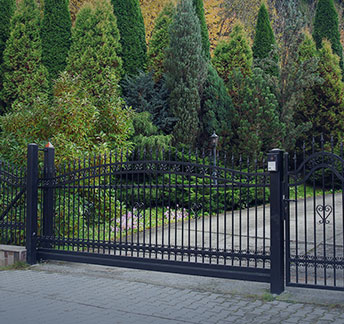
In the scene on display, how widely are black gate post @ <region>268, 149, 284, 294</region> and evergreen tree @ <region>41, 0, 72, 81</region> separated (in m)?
13.5

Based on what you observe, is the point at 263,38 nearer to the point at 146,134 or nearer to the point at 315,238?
the point at 146,134

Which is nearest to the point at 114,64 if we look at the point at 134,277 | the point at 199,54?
the point at 199,54

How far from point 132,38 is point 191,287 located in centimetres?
1407

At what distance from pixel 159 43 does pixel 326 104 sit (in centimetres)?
742

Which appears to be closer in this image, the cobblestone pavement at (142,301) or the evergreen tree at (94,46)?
the cobblestone pavement at (142,301)

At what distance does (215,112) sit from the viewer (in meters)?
17.3

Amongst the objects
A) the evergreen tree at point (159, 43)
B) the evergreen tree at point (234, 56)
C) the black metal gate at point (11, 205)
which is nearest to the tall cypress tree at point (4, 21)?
the evergreen tree at point (159, 43)

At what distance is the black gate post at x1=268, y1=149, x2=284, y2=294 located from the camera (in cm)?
561

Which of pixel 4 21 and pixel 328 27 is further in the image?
pixel 328 27

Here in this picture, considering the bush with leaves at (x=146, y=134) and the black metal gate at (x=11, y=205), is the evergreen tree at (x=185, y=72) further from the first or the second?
the black metal gate at (x=11, y=205)

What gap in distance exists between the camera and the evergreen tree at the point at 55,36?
57.7 ft

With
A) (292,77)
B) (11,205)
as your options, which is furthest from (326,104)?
(11,205)

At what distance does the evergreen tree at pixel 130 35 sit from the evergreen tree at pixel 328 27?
9.16 m

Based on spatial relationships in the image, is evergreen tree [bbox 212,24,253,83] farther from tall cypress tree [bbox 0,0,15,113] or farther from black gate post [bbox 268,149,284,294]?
black gate post [bbox 268,149,284,294]
